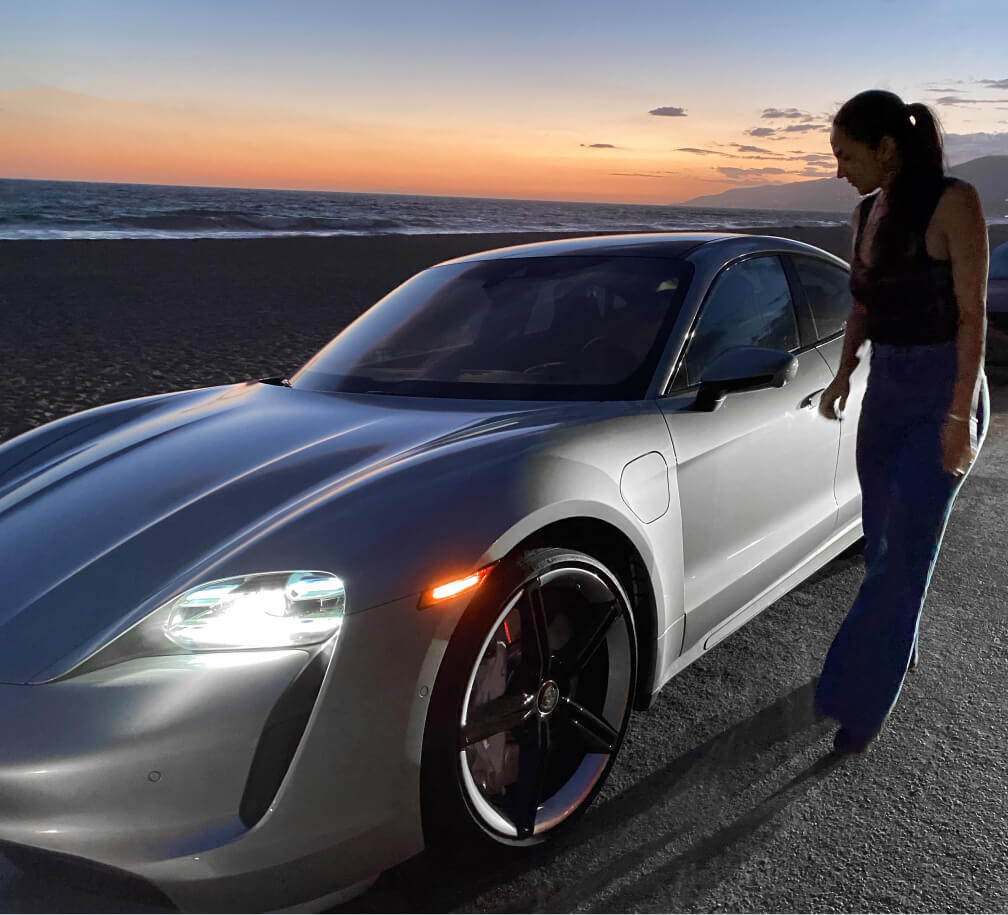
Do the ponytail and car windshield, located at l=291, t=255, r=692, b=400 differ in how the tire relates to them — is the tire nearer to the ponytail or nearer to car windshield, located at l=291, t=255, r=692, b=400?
car windshield, located at l=291, t=255, r=692, b=400

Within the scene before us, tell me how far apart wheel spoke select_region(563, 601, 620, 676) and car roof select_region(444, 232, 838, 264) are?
58.5 inches

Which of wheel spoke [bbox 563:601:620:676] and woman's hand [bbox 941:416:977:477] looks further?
woman's hand [bbox 941:416:977:477]

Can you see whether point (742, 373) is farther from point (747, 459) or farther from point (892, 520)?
point (892, 520)

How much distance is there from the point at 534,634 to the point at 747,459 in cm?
109

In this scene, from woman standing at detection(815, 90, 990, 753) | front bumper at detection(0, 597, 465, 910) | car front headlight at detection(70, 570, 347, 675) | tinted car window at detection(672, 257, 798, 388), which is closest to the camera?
front bumper at detection(0, 597, 465, 910)

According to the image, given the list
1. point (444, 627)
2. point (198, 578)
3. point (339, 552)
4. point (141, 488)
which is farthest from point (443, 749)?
point (141, 488)

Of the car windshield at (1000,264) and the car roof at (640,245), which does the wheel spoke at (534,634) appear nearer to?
the car roof at (640,245)

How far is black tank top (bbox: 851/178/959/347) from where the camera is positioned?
2.54 metres

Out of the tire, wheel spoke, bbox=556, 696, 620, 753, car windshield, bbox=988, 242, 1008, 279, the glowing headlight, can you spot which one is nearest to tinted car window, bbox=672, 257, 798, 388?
the tire

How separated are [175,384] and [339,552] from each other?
24.6 feet

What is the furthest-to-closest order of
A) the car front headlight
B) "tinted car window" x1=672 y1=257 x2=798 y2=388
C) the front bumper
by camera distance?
1. "tinted car window" x1=672 y1=257 x2=798 y2=388
2. the car front headlight
3. the front bumper

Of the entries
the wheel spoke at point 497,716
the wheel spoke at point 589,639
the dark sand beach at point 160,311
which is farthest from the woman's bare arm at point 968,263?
the dark sand beach at point 160,311

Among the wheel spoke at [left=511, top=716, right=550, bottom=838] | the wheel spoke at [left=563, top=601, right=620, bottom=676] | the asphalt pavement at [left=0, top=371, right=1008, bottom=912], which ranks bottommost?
the asphalt pavement at [left=0, top=371, right=1008, bottom=912]

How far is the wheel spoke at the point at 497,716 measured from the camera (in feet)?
6.89
